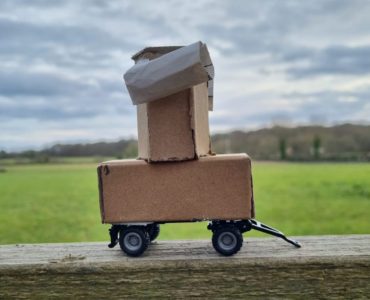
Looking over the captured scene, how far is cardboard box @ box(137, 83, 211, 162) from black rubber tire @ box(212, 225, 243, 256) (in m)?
0.34

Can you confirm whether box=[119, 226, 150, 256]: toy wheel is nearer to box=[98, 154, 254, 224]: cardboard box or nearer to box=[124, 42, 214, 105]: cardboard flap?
box=[98, 154, 254, 224]: cardboard box

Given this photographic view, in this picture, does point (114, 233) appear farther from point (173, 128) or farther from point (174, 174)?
point (173, 128)

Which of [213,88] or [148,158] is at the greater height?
[213,88]

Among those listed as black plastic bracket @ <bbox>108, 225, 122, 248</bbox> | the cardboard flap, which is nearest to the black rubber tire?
black plastic bracket @ <bbox>108, 225, 122, 248</bbox>

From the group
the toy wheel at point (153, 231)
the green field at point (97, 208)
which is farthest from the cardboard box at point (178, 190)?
the green field at point (97, 208)

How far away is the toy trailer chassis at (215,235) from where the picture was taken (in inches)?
80.0

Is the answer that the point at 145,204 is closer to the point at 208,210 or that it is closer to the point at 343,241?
the point at 208,210

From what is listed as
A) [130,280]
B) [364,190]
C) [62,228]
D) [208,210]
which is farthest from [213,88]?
[364,190]

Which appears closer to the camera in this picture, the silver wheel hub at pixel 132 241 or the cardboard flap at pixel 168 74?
the cardboard flap at pixel 168 74

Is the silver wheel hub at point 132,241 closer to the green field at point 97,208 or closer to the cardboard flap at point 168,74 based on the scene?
the cardboard flap at point 168,74

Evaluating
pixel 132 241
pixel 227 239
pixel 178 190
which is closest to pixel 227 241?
pixel 227 239

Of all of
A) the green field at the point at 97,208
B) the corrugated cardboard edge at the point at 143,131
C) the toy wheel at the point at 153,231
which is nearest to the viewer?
the corrugated cardboard edge at the point at 143,131

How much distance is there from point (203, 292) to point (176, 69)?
92cm

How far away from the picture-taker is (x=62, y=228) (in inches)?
209
